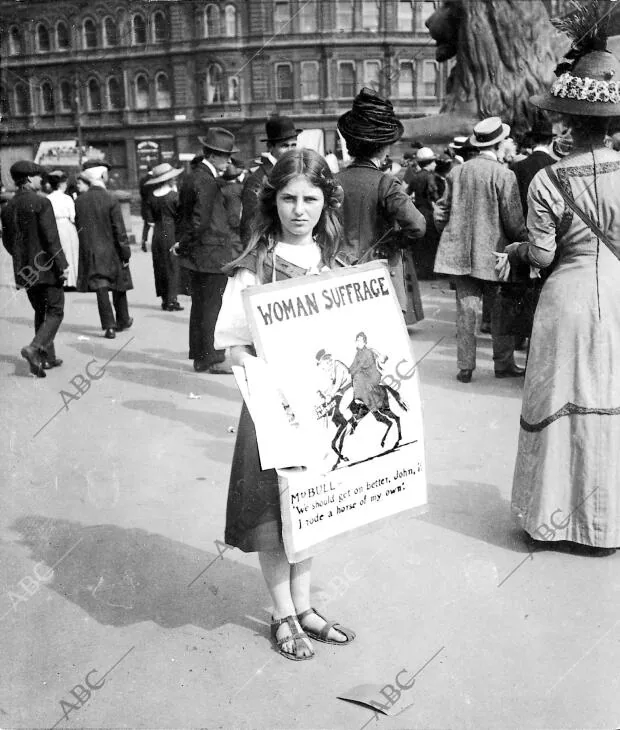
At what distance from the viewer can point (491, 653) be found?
11.0ft

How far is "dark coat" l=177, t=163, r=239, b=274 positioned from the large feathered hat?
4469 mm

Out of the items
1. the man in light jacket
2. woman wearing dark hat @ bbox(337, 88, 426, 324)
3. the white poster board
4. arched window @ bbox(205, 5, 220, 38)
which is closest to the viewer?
the white poster board

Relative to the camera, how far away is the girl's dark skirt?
321 cm

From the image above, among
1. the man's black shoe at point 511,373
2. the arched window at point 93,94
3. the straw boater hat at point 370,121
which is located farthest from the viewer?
the arched window at point 93,94

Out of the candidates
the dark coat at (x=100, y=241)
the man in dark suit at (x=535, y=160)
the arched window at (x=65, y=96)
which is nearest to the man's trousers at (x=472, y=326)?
the man in dark suit at (x=535, y=160)

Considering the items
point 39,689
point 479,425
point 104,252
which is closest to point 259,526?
point 39,689

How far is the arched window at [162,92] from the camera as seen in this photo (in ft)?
157

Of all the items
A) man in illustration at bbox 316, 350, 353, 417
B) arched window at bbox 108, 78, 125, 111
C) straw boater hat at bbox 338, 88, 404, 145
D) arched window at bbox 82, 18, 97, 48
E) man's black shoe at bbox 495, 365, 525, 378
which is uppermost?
arched window at bbox 82, 18, 97, 48

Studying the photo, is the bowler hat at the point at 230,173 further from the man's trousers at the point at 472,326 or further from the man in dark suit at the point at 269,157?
the man's trousers at the point at 472,326

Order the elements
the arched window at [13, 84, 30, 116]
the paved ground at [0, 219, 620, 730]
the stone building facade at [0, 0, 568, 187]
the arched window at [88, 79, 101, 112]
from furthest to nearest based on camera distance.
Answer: the arched window at [88, 79, 101, 112], the stone building facade at [0, 0, 568, 187], the arched window at [13, 84, 30, 116], the paved ground at [0, 219, 620, 730]

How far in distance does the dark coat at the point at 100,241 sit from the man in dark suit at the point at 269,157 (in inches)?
122

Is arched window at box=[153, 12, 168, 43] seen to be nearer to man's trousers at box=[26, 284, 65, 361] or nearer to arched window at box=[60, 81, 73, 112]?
arched window at box=[60, 81, 73, 112]

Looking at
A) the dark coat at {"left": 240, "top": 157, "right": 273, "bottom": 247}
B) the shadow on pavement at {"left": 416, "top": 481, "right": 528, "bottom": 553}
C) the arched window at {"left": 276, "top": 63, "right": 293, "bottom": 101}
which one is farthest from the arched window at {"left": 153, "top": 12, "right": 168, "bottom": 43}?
the shadow on pavement at {"left": 416, "top": 481, "right": 528, "bottom": 553}

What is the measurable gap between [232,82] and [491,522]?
45177 mm
